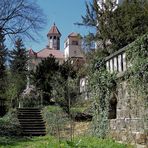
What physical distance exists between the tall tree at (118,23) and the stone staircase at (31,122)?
7897 mm

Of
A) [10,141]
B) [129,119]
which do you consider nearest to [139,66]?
[129,119]

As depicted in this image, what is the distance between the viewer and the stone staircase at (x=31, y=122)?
23281 millimetres

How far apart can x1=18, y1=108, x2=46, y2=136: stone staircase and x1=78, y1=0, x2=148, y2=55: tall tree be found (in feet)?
25.9

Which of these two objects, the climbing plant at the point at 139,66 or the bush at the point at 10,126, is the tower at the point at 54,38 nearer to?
the bush at the point at 10,126

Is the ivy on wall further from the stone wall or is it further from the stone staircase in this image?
the stone staircase

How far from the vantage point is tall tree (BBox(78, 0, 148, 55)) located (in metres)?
28.6

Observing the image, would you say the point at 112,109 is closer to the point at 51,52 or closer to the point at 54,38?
the point at 51,52

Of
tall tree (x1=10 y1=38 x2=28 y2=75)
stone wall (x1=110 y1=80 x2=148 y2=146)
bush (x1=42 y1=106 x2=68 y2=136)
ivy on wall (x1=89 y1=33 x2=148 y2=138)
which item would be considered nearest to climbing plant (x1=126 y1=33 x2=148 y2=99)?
ivy on wall (x1=89 y1=33 x2=148 y2=138)

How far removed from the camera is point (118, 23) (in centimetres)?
2964

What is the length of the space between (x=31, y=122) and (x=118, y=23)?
34.0 feet

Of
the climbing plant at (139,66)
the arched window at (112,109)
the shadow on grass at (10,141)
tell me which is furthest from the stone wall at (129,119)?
the shadow on grass at (10,141)

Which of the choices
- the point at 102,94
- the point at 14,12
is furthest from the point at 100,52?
the point at 102,94

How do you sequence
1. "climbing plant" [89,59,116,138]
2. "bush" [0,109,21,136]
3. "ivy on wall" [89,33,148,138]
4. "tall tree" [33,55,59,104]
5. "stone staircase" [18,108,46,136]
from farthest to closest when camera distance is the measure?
"tall tree" [33,55,59,104]
"stone staircase" [18,108,46,136]
"bush" [0,109,21,136]
"climbing plant" [89,59,116,138]
"ivy on wall" [89,33,148,138]

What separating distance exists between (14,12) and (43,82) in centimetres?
857
